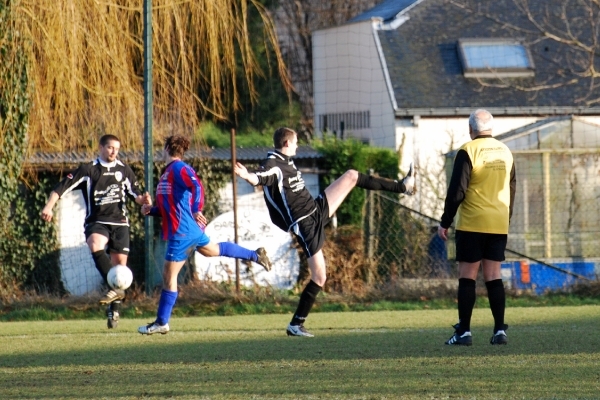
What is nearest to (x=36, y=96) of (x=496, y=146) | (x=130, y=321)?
(x=130, y=321)

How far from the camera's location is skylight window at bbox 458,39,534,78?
27.2 meters

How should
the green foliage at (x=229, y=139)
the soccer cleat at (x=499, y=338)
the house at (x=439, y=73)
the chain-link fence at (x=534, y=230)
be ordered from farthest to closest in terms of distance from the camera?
1. the green foliage at (x=229, y=139)
2. the house at (x=439, y=73)
3. the chain-link fence at (x=534, y=230)
4. the soccer cleat at (x=499, y=338)

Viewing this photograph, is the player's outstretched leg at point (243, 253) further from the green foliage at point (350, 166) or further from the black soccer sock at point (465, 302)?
the green foliage at point (350, 166)

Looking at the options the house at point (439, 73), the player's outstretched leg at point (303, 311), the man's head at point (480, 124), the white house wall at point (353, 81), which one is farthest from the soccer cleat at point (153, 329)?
the white house wall at point (353, 81)

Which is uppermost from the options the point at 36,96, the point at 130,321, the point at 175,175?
the point at 36,96

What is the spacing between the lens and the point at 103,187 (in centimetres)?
1223

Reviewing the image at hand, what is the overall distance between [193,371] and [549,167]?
42.7 feet

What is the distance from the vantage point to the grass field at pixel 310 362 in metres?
6.28

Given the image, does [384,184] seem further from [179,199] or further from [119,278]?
[119,278]

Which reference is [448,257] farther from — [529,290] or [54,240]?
[54,240]

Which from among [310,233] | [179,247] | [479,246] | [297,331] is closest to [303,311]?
[297,331]

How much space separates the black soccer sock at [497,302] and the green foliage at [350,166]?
1052 cm

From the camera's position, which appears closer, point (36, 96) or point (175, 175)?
point (175, 175)

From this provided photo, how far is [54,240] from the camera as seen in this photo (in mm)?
18156
